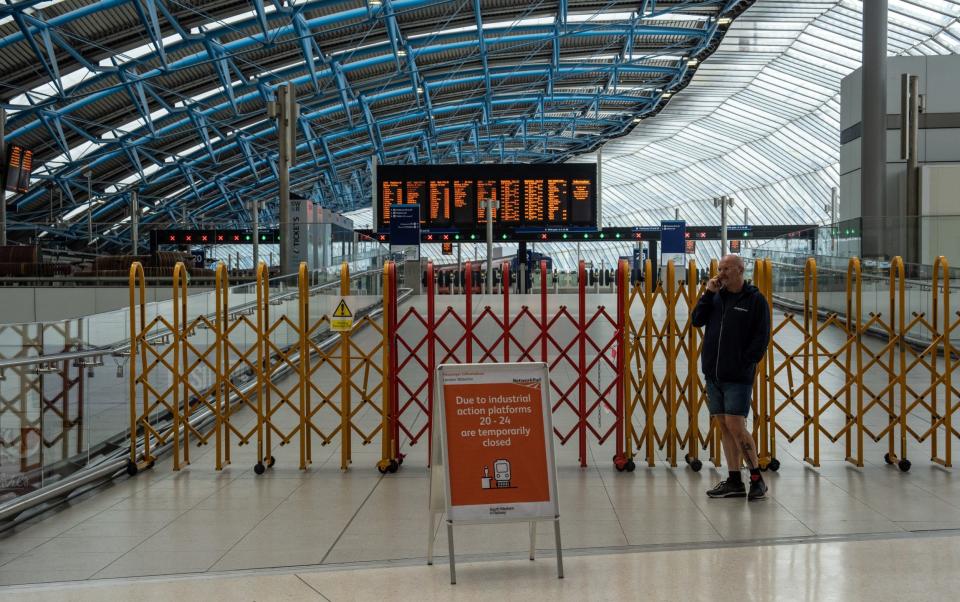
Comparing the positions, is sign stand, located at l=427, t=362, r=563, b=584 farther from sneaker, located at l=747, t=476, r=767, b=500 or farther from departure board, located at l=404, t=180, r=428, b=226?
departure board, located at l=404, t=180, r=428, b=226

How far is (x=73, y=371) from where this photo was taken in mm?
7770

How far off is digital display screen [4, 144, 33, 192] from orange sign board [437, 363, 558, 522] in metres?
24.3

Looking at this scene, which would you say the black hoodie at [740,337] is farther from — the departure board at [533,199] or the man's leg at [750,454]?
the departure board at [533,199]

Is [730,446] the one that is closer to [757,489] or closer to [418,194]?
[757,489]

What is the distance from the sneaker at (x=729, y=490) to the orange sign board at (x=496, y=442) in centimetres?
215

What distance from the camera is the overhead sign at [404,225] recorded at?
30.3 m

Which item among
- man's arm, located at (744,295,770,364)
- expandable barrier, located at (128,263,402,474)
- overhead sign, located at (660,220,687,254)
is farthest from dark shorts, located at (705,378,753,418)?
overhead sign, located at (660,220,687,254)

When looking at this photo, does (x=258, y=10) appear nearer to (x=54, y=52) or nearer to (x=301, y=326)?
(x=54, y=52)

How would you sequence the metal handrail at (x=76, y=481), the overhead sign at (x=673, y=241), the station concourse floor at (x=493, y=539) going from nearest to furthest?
the station concourse floor at (x=493, y=539)
the metal handrail at (x=76, y=481)
the overhead sign at (x=673, y=241)

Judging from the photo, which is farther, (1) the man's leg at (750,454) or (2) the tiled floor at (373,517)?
(1) the man's leg at (750,454)

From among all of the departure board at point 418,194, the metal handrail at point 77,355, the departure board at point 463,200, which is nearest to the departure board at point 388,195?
the departure board at point 418,194

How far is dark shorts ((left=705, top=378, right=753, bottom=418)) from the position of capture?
23.7ft

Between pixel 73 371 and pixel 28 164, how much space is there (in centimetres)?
2217

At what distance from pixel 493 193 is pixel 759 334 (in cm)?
2524
